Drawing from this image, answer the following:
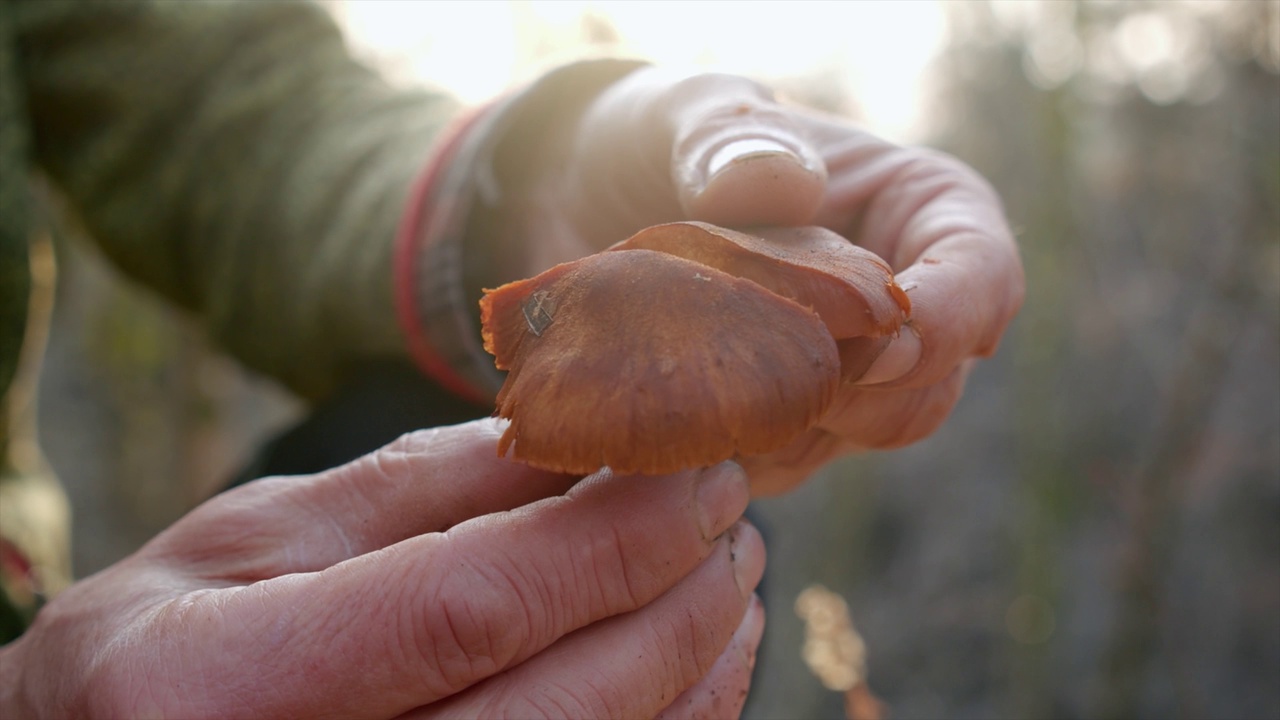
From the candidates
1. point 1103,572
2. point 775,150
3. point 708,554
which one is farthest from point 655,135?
point 1103,572

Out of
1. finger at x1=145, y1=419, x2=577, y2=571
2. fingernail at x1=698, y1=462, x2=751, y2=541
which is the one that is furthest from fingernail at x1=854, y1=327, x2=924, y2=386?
finger at x1=145, y1=419, x2=577, y2=571

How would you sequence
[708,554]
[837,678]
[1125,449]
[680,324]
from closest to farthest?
[680,324]
[708,554]
[837,678]
[1125,449]

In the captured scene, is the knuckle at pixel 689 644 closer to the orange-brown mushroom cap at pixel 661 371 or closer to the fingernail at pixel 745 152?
the orange-brown mushroom cap at pixel 661 371

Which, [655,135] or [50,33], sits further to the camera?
[50,33]

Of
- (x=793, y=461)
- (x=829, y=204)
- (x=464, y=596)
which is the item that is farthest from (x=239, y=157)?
(x=464, y=596)

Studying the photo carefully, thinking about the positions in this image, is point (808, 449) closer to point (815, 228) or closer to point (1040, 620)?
point (815, 228)
